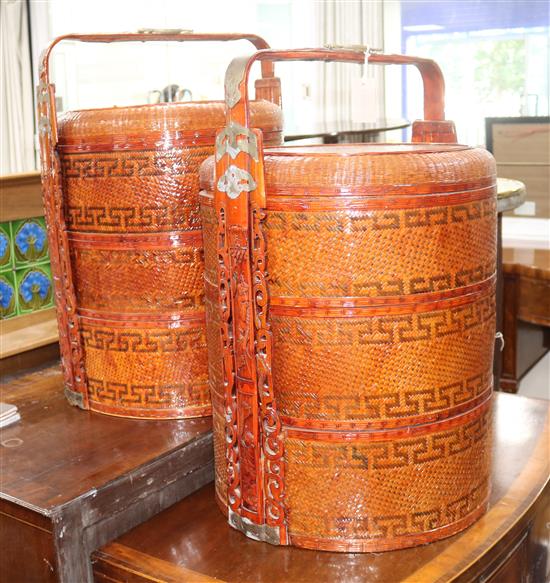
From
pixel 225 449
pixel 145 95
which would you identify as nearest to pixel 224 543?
pixel 225 449

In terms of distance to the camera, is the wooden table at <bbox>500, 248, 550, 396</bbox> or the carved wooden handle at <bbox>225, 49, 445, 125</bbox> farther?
the wooden table at <bbox>500, 248, 550, 396</bbox>

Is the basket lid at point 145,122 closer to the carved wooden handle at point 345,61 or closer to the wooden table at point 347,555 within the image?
the carved wooden handle at point 345,61

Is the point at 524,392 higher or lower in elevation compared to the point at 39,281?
lower

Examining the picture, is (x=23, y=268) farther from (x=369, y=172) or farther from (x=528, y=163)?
(x=528, y=163)

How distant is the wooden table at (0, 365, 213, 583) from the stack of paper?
17mm

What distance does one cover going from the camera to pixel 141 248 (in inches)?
62.6

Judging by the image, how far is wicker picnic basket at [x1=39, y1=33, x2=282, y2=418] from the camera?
1.56 meters

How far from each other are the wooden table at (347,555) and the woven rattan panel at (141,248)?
0.27 meters

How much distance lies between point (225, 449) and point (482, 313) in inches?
18.4

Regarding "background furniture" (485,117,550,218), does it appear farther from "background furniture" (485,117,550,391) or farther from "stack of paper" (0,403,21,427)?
"stack of paper" (0,403,21,427)

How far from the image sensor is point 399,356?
3.88 ft

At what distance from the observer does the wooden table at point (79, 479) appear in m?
1.31

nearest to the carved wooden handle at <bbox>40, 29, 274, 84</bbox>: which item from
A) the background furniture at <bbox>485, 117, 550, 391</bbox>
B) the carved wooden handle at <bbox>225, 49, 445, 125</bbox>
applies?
the carved wooden handle at <bbox>225, 49, 445, 125</bbox>

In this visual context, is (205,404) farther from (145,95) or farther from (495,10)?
(145,95)
